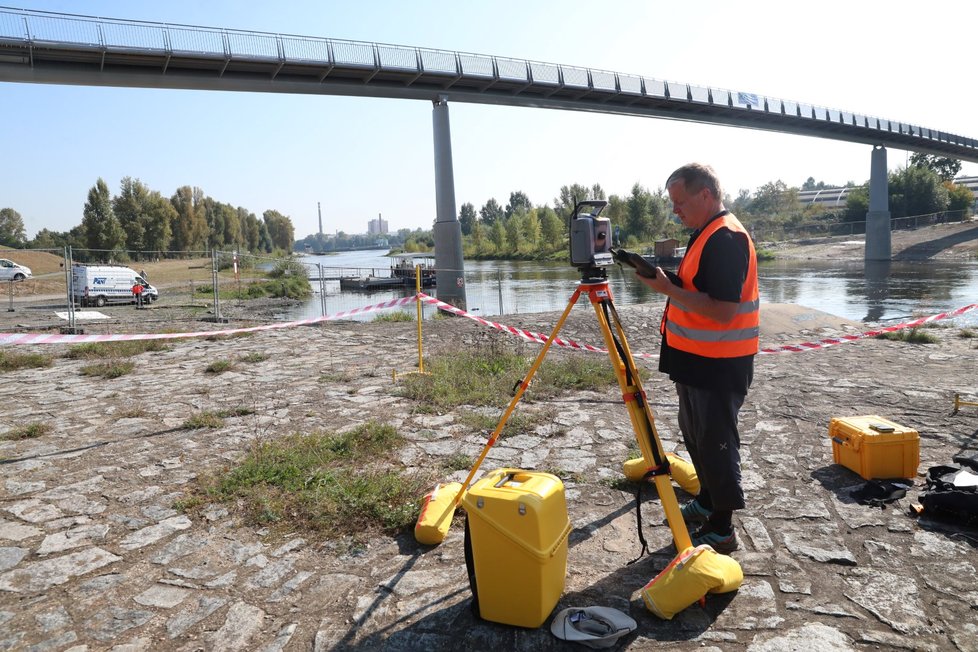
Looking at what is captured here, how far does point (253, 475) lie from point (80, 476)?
147cm

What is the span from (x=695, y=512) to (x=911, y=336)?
922cm

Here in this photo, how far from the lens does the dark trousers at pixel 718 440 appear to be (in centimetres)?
307

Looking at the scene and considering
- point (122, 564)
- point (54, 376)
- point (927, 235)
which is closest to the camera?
point (122, 564)

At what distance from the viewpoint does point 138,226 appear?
63.7 m

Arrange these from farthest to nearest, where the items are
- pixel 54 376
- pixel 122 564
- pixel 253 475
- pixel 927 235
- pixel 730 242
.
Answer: pixel 927 235
pixel 54 376
pixel 253 475
pixel 122 564
pixel 730 242

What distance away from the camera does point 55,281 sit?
3884 centimetres

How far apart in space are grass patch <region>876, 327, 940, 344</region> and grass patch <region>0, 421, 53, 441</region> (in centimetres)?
1243

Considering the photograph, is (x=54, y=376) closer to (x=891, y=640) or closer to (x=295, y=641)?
(x=295, y=641)

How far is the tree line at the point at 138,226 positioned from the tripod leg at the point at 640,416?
40.0 m

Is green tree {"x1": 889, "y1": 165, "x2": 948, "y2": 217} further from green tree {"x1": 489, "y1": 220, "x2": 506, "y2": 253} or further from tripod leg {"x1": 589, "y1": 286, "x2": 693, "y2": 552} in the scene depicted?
tripod leg {"x1": 589, "y1": 286, "x2": 693, "y2": 552}

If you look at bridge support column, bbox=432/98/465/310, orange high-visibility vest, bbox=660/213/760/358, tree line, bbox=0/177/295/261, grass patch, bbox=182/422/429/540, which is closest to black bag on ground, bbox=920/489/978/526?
orange high-visibility vest, bbox=660/213/760/358

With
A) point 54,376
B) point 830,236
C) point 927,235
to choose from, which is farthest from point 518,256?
point 54,376

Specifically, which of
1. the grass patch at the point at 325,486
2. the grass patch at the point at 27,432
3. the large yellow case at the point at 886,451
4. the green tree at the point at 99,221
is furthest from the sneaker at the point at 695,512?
the green tree at the point at 99,221

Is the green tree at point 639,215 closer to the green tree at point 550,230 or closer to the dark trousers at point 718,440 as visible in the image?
the green tree at point 550,230
